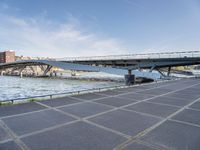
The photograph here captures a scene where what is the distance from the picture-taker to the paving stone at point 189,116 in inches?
279

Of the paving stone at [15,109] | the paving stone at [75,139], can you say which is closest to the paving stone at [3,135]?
the paving stone at [75,139]

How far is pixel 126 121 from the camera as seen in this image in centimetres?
679

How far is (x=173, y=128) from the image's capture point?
6.10 metres

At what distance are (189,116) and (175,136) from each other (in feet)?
9.61

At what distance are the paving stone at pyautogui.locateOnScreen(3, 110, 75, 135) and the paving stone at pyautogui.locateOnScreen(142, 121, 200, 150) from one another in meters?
3.45

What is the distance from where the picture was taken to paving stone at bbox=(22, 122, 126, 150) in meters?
4.55

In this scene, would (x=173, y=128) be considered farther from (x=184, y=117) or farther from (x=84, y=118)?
(x=84, y=118)

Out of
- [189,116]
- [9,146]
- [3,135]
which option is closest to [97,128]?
[9,146]

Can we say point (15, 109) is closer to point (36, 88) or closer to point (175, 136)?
point (175, 136)

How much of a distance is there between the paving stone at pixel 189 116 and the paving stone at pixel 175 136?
0.78 metres

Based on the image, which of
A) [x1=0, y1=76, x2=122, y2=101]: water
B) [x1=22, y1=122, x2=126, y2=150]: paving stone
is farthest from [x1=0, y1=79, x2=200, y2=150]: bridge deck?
[x1=0, y1=76, x2=122, y2=101]: water

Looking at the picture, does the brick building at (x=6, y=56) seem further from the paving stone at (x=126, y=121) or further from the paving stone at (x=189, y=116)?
the paving stone at (x=189, y=116)

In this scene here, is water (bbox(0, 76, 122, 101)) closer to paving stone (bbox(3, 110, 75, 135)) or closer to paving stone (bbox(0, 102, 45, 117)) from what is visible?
paving stone (bbox(0, 102, 45, 117))

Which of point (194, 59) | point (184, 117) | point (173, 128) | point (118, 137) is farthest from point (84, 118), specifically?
point (194, 59)
